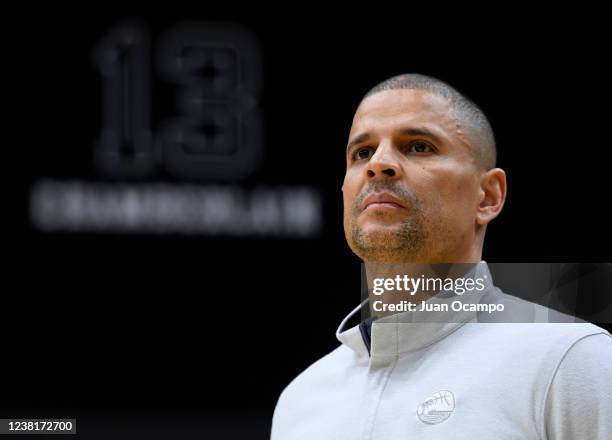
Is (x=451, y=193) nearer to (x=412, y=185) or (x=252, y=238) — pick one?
(x=412, y=185)

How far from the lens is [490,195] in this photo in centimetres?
208

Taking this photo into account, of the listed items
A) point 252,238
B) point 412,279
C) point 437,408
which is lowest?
point 437,408

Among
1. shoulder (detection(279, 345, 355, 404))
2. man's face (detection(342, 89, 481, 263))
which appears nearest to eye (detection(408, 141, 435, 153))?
man's face (detection(342, 89, 481, 263))

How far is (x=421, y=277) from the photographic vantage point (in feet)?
6.51

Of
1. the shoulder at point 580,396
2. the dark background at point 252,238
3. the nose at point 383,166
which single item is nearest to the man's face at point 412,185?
the nose at point 383,166

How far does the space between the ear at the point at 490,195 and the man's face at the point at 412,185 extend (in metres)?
0.03

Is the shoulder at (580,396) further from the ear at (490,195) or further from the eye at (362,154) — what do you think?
the eye at (362,154)

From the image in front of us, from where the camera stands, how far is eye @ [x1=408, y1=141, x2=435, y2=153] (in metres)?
1.99

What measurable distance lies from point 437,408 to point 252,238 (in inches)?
70.2

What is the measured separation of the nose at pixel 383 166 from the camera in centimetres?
195

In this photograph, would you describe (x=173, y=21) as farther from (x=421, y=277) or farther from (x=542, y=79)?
(x=421, y=277)

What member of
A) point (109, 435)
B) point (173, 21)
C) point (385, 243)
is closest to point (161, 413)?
point (109, 435)

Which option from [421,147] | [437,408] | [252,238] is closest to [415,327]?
[437,408]

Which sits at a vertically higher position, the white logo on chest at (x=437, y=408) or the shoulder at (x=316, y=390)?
the shoulder at (x=316, y=390)
